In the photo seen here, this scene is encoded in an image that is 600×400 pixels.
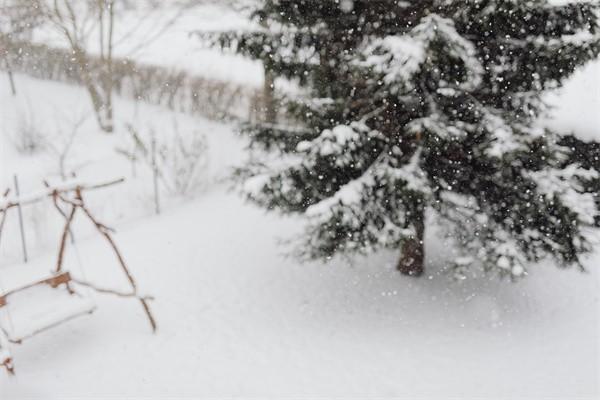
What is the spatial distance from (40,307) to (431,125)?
4.44 meters

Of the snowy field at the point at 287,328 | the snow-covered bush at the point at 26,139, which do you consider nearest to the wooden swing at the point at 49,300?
the snowy field at the point at 287,328

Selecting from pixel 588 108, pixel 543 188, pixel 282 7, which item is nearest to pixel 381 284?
pixel 543 188

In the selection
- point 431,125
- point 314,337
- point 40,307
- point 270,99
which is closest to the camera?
point 431,125

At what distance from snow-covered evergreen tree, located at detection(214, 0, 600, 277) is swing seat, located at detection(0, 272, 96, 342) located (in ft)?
7.43

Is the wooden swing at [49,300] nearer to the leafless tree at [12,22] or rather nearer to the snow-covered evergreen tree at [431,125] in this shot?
the snow-covered evergreen tree at [431,125]

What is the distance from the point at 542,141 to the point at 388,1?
2198 millimetres

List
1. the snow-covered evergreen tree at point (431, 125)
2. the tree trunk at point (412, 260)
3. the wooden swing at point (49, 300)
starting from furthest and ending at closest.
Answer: the tree trunk at point (412, 260), the wooden swing at point (49, 300), the snow-covered evergreen tree at point (431, 125)

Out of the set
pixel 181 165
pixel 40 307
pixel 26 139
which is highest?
pixel 26 139

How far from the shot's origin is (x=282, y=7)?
571cm

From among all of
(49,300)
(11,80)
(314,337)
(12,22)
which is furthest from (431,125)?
(11,80)

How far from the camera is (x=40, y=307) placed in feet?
18.6

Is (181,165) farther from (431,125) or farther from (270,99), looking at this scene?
(431,125)

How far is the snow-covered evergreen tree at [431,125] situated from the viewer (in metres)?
4.98

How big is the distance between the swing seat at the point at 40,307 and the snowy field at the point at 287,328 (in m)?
0.50
